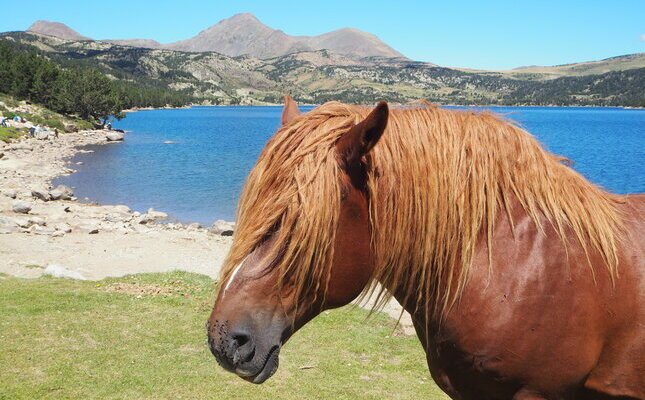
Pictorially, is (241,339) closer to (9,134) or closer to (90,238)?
(90,238)

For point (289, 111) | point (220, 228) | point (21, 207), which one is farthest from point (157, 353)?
point (21, 207)

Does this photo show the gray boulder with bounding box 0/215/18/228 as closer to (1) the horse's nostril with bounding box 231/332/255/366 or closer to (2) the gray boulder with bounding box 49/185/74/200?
(2) the gray boulder with bounding box 49/185/74/200

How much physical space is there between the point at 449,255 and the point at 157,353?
5.81 metres

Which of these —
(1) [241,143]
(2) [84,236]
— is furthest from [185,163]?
(2) [84,236]

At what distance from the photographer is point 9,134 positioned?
46688 millimetres

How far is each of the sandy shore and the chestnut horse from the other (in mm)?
6324

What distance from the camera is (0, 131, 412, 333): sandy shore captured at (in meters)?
12.4

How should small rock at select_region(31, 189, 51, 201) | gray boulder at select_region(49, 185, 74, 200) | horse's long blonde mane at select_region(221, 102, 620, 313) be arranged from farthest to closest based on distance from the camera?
gray boulder at select_region(49, 185, 74, 200) → small rock at select_region(31, 189, 51, 201) → horse's long blonde mane at select_region(221, 102, 620, 313)

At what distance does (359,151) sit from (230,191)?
32177 mm

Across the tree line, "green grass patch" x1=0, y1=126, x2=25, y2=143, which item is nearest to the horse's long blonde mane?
"green grass patch" x1=0, y1=126, x2=25, y2=143

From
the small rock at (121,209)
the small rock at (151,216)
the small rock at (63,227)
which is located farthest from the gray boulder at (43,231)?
the small rock at (121,209)

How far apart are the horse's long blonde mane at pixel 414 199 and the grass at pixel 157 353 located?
4.29m

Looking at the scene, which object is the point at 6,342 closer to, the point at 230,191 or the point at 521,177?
the point at 521,177

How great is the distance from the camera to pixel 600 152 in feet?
183
